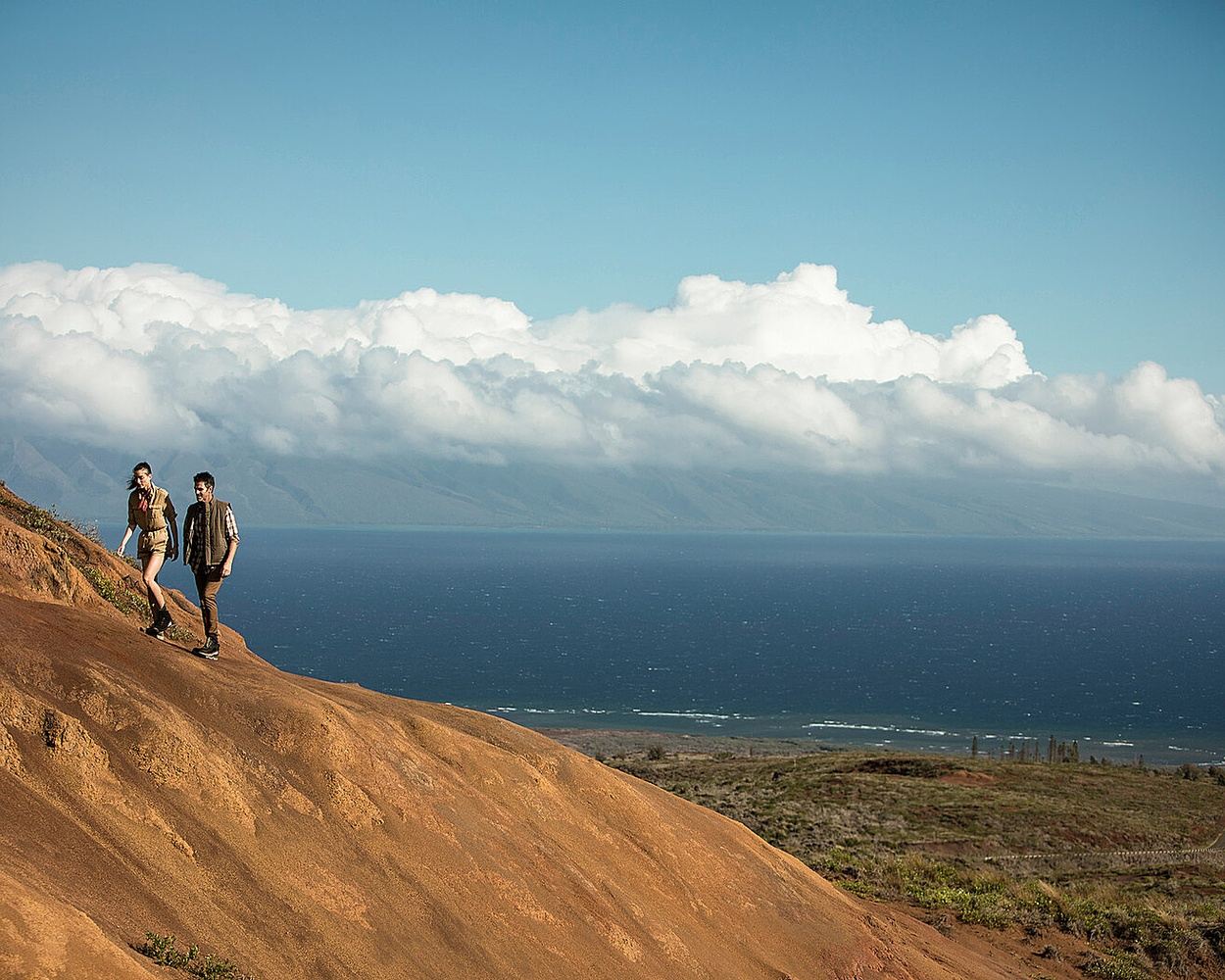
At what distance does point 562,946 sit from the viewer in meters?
12.6

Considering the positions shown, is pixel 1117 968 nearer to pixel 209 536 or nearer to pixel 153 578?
pixel 209 536

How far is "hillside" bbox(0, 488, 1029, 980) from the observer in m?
9.66

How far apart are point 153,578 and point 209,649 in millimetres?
1265

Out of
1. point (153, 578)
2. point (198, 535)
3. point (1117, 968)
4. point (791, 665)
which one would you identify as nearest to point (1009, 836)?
point (1117, 968)

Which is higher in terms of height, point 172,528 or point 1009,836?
point 172,528

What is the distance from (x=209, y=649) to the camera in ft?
49.5

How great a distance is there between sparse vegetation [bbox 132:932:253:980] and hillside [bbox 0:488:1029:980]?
0.17 meters

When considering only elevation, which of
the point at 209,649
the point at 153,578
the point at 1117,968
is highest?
the point at 153,578

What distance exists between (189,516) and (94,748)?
4919 millimetres

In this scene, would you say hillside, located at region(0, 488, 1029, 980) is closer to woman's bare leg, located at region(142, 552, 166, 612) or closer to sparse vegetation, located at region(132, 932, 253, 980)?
sparse vegetation, located at region(132, 932, 253, 980)

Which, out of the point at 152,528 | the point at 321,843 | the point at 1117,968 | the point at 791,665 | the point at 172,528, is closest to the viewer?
the point at 321,843

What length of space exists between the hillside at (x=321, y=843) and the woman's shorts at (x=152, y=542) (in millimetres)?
1079

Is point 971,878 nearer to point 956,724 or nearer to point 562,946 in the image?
point 562,946

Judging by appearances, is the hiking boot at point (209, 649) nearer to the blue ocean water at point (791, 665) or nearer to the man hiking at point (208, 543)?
the man hiking at point (208, 543)
